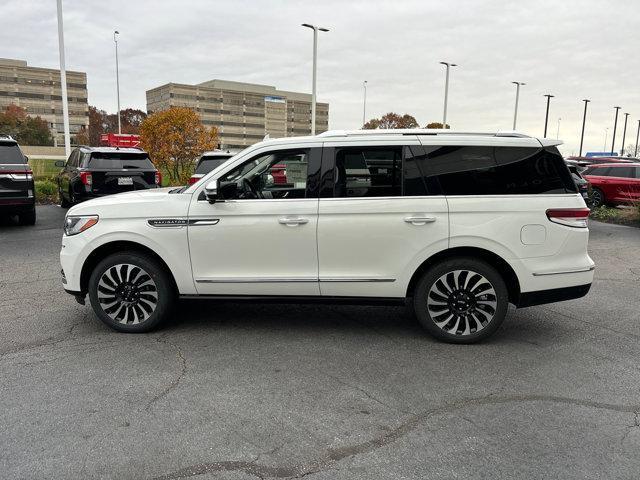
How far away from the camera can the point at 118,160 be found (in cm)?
1295

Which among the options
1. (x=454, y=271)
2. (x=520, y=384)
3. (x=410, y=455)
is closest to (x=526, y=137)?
(x=454, y=271)

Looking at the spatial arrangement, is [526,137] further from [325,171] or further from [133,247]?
[133,247]

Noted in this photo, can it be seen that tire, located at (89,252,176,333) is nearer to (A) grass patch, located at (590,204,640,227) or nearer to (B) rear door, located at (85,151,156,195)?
(B) rear door, located at (85,151,156,195)

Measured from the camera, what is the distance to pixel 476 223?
475 centimetres

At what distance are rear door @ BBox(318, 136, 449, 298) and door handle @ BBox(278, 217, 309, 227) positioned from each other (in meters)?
0.15

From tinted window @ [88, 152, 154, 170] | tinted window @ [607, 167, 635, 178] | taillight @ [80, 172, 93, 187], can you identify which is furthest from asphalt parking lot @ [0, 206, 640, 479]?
tinted window @ [607, 167, 635, 178]

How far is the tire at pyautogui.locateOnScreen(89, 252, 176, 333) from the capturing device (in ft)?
16.7

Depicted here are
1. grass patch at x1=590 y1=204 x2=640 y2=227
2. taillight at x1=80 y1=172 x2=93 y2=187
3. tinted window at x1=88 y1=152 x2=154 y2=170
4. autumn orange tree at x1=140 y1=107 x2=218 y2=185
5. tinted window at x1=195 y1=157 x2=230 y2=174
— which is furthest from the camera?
autumn orange tree at x1=140 y1=107 x2=218 y2=185

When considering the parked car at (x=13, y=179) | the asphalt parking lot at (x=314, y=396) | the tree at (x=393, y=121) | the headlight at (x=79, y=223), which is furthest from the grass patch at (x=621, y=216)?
the tree at (x=393, y=121)

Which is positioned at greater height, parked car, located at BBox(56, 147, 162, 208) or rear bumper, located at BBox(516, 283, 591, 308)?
parked car, located at BBox(56, 147, 162, 208)

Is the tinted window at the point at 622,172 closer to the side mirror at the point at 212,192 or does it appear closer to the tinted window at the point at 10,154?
the side mirror at the point at 212,192

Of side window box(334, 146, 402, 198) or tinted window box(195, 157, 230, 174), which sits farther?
tinted window box(195, 157, 230, 174)

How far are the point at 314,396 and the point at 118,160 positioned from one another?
10773mm

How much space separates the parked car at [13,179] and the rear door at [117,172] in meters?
1.50
